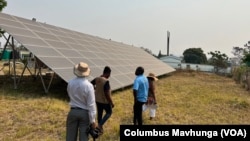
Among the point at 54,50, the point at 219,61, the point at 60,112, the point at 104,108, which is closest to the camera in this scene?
the point at 104,108

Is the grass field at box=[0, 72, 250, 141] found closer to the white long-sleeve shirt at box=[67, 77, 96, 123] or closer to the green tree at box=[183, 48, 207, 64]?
the white long-sleeve shirt at box=[67, 77, 96, 123]

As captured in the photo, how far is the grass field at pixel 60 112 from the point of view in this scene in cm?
710

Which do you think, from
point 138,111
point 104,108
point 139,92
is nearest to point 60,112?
point 104,108

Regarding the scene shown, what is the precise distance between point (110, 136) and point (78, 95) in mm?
2652

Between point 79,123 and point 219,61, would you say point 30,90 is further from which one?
point 219,61

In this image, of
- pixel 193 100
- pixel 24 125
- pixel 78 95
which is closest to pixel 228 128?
pixel 78 95

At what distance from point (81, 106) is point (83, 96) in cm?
17

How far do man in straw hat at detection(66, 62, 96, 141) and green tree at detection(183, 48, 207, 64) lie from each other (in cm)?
6377

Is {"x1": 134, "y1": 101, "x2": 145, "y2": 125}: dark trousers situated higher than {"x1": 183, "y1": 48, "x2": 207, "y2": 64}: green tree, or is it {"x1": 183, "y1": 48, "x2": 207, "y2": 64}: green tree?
{"x1": 183, "y1": 48, "x2": 207, "y2": 64}: green tree

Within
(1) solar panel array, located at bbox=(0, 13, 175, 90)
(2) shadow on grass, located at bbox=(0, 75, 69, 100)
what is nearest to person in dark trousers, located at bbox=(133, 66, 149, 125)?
(1) solar panel array, located at bbox=(0, 13, 175, 90)

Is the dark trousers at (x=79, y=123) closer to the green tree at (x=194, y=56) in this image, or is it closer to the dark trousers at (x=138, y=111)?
the dark trousers at (x=138, y=111)

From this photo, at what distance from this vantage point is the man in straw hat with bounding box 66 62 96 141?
4656 millimetres

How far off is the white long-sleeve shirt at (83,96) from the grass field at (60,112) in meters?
2.25

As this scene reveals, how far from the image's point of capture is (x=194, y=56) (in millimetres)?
67750
